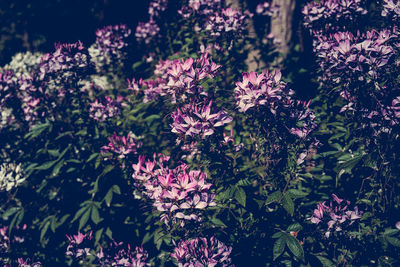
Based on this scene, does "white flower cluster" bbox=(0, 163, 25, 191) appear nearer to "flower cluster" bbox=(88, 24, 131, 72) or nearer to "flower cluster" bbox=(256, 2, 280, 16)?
"flower cluster" bbox=(88, 24, 131, 72)

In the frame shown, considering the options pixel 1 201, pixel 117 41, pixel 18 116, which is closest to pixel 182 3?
pixel 117 41

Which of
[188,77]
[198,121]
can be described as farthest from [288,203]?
[188,77]

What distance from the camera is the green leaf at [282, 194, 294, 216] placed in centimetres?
143

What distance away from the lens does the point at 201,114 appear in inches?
55.2

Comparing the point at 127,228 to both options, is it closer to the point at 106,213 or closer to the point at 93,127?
the point at 106,213

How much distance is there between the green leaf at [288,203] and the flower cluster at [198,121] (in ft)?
1.67

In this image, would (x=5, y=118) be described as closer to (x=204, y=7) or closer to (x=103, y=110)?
(x=103, y=110)

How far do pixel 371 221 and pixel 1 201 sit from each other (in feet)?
8.99

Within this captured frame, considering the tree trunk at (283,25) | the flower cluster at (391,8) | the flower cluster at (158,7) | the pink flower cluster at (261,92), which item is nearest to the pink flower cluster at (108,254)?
the pink flower cluster at (261,92)

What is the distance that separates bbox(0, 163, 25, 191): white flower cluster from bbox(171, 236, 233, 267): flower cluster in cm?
146

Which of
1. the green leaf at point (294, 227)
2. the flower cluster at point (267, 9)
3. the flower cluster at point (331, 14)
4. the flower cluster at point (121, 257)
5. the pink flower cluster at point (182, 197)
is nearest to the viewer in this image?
the pink flower cluster at point (182, 197)

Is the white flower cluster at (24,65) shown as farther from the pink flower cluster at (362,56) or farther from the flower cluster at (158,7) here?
the pink flower cluster at (362,56)

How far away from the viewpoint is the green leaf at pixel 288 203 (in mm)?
1430

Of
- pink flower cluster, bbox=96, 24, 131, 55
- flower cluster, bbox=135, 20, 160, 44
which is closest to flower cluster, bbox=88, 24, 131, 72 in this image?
pink flower cluster, bbox=96, 24, 131, 55
